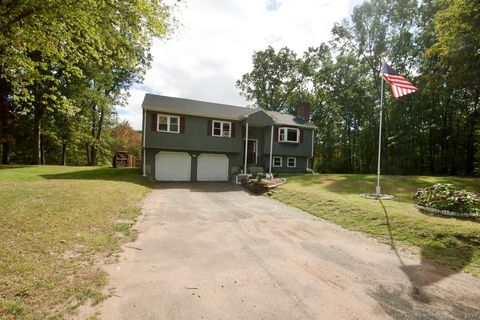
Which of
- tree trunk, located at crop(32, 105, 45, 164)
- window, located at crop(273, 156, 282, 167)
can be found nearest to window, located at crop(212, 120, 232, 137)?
window, located at crop(273, 156, 282, 167)

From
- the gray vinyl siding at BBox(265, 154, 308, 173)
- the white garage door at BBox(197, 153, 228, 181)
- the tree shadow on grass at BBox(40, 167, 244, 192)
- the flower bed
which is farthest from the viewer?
the gray vinyl siding at BBox(265, 154, 308, 173)

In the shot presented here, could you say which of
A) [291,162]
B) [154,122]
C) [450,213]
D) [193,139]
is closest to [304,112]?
[291,162]

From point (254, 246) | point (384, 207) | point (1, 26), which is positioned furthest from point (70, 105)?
point (384, 207)

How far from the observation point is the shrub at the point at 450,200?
796 cm

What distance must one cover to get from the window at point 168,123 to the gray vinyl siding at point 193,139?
349mm

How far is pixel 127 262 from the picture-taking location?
4891 millimetres

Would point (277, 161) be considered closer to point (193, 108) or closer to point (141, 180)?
point (193, 108)

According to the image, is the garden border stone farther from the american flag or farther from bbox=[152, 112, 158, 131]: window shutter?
bbox=[152, 112, 158, 131]: window shutter

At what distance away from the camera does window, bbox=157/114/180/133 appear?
707 inches

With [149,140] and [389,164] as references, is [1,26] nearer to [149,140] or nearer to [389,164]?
[149,140]

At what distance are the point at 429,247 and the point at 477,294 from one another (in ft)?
7.16

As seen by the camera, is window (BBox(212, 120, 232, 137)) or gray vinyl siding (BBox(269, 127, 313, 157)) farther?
gray vinyl siding (BBox(269, 127, 313, 157))

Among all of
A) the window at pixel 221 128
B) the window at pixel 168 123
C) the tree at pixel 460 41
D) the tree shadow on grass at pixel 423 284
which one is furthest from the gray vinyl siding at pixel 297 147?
the tree shadow on grass at pixel 423 284

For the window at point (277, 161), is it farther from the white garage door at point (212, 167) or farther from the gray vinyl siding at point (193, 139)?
the white garage door at point (212, 167)
